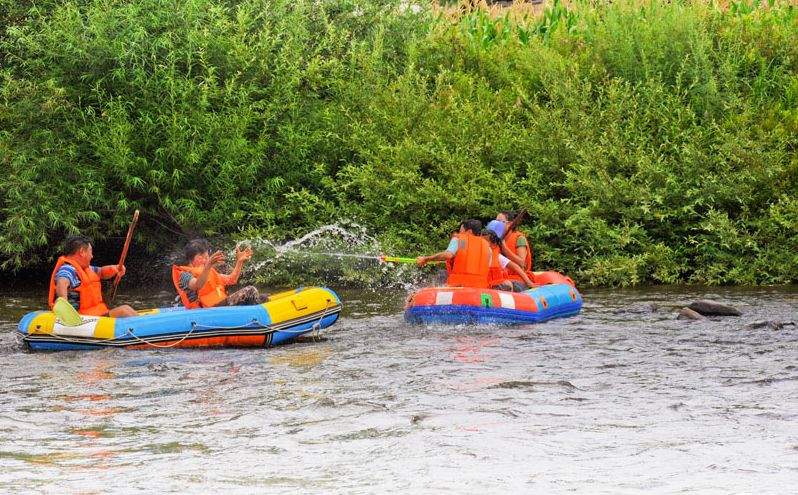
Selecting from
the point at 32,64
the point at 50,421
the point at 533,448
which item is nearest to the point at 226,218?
the point at 32,64

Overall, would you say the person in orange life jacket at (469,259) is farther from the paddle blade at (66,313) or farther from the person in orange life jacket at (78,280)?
the paddle blade at (66,313)

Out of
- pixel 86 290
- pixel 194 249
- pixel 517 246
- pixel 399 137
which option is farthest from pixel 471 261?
pixel 399 137

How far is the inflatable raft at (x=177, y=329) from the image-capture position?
11680 mm

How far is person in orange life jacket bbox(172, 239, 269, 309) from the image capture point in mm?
12023

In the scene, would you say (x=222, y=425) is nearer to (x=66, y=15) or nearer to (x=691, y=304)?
(x=691, y=304)

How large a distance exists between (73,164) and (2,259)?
2.31 metres

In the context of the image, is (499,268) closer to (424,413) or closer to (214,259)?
(214,259)

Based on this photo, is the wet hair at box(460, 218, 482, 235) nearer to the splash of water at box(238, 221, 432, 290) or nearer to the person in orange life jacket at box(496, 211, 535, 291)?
the person in orange life jacket at box(496, 211, 535, 291)

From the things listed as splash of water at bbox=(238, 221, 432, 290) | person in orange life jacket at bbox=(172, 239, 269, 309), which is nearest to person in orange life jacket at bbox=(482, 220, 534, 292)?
person in orange life jacket at bbox=(172, 239, 269, 309)

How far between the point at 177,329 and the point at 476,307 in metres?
3.04

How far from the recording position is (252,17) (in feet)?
65.3

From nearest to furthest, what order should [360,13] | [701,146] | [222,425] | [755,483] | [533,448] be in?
[755,483], [533,448], [222,425], [701,146], [360,13]

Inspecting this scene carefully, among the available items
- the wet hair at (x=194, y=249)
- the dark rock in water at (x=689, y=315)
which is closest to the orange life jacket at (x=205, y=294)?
the wet hair at (x=194, y=249)

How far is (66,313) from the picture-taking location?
1170 centimetres
